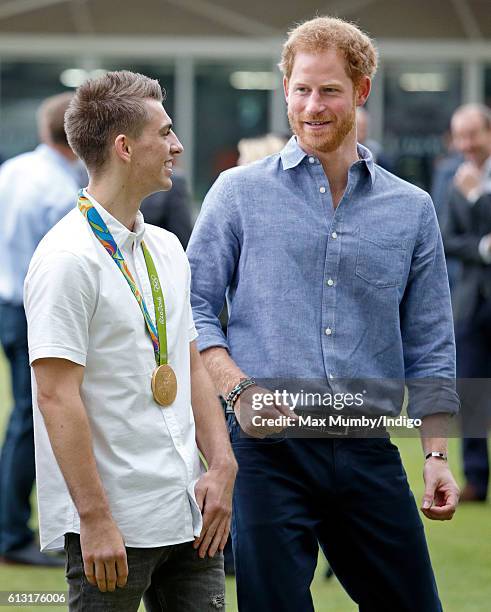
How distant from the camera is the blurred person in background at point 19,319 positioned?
631 centimetres

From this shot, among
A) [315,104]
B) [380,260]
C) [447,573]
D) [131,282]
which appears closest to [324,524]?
[380,260]

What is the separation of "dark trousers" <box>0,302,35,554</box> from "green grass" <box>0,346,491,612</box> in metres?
0.23

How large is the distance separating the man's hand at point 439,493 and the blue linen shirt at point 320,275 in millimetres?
171

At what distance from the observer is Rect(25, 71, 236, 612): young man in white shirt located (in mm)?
2857

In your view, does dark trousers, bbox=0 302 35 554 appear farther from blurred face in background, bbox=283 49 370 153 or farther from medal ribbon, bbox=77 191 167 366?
medal ribbon, bbox=77 191 167 366

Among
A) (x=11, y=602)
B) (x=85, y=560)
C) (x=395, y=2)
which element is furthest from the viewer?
(x=395, y=2)

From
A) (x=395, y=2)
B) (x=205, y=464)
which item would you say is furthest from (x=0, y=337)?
(x=395, y=2)

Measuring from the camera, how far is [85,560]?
9.43 ft

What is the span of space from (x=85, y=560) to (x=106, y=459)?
0.23 m

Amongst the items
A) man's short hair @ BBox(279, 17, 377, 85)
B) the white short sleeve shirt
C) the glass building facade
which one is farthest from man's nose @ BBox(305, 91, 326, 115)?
the glass building facade

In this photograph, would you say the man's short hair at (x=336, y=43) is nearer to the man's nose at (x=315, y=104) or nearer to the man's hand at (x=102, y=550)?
the man's nose at (x=315, y=104)

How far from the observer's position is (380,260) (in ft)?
11.1

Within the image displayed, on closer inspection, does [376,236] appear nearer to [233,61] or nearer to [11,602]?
[11,602]

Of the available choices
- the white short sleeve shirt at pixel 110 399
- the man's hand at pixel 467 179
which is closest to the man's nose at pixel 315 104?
the white short sleeve shirt at pixel 110 399
